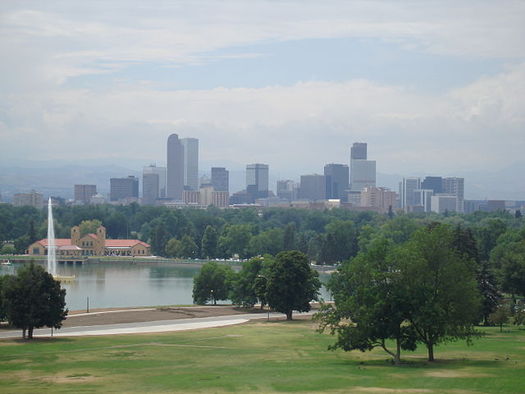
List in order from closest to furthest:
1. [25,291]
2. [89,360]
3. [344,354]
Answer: [89,360]
[344,354]
[25,291]

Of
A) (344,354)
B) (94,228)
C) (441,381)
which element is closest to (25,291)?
(344,354)

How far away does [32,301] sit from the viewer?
53656 millimetres

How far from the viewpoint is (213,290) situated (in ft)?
267

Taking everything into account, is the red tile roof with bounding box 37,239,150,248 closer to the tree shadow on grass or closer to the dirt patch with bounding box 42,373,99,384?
the tree shadow on grass

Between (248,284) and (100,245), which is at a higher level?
(100,245)

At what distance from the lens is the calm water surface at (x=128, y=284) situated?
87438 mm

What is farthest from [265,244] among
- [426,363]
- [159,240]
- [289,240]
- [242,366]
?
[242,366]

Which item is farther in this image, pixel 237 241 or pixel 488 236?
pixel 237 241

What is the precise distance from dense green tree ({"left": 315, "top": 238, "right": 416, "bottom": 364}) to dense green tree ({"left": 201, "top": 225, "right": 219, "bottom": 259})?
112 m

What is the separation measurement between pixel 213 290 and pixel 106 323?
19.7 m

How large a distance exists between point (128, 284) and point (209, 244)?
4924 centimetres

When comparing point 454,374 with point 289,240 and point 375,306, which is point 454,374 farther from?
point 289,240

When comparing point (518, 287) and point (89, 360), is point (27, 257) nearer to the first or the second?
point (518, 287)

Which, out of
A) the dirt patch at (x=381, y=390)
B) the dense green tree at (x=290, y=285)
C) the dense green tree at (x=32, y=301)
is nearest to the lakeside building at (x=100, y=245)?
the dense green tree at (x=290, y=285)
